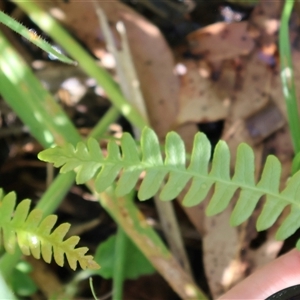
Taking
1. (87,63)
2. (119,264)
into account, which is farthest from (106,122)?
(119,264)

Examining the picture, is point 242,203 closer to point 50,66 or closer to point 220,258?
point 220,258

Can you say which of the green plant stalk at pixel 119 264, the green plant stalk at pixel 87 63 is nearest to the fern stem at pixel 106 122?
the green plant stalk at pixel 87 63

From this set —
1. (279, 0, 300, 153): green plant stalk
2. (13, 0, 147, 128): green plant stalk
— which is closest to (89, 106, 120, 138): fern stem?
(13, 0, 147, 128): green plant stalk

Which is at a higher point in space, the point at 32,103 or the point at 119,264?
the point at 32,103

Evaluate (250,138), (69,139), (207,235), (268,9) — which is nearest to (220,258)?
(207,235)

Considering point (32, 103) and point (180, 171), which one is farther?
point (32, 103)

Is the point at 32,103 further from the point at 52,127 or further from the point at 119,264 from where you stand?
the point at 119,264

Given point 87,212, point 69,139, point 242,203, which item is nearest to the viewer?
point 242,203
